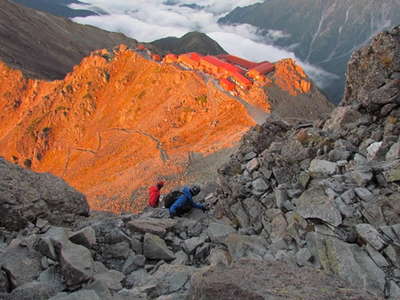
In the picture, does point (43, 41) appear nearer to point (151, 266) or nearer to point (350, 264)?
point (151, 266)

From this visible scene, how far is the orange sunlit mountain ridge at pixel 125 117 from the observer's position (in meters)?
34.4

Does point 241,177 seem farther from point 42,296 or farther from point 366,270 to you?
point 42,296

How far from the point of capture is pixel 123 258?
885cm

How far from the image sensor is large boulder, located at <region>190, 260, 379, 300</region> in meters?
4.84

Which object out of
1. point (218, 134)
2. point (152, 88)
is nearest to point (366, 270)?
point (218, 134)

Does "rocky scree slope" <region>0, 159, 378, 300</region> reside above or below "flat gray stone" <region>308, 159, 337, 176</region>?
below

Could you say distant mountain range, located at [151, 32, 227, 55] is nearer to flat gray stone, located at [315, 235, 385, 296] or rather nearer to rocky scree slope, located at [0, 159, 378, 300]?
rocky scree slope, located at [0, 159, 378, 300]

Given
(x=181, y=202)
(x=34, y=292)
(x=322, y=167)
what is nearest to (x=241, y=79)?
(x=181, y=202)

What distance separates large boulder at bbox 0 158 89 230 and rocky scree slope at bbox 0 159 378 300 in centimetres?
4

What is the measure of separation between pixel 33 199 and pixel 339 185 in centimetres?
842

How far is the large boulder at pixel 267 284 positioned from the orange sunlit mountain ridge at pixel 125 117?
23.0m

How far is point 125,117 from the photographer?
46.8 m

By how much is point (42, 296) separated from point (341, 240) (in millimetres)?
5628

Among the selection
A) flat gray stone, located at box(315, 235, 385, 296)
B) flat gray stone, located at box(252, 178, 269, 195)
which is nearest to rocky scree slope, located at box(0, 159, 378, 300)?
flat gray stone, located at box(315, 235, 385, 296)
